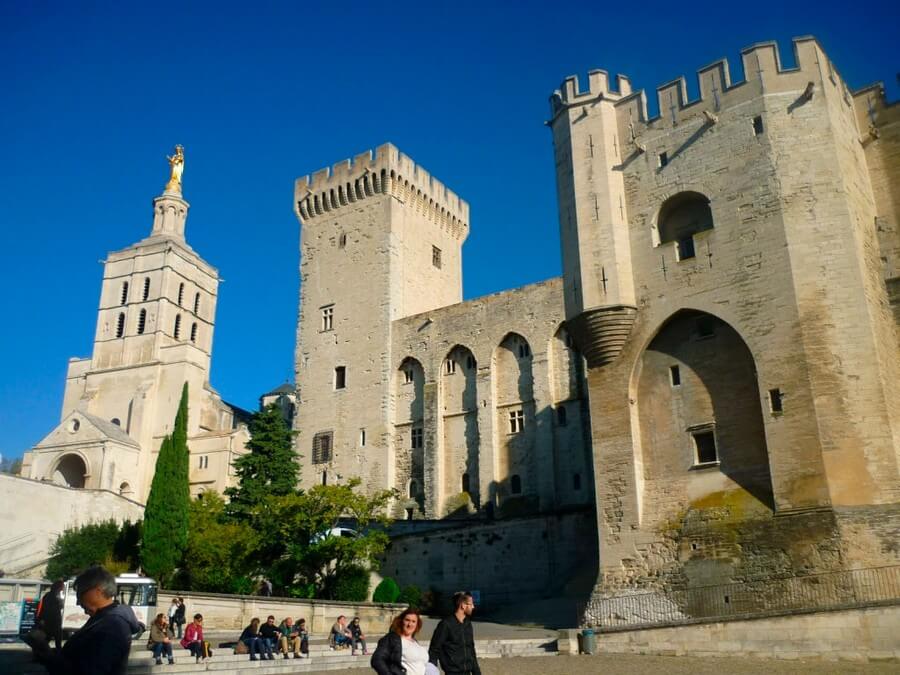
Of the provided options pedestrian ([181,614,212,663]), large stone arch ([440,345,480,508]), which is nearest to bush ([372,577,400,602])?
large stone arch ([440,345,480,508])

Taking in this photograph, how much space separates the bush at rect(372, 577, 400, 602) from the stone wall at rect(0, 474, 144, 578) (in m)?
16.0

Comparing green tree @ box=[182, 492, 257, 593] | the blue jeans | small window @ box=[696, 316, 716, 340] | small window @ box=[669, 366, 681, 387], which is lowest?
the blue jeans

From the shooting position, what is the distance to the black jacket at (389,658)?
598 centimetres

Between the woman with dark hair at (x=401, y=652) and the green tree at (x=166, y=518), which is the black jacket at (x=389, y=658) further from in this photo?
the green tree at (x=166, y=518)

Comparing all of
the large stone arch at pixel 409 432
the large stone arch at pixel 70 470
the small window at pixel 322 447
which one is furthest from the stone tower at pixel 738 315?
the large stone arch at pixel 70 470

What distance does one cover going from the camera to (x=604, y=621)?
18.9 meters

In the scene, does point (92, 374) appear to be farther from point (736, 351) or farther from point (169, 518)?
point (736, 351)

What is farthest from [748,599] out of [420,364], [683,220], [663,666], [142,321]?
[142,321]

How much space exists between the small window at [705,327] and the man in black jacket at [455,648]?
14498mm

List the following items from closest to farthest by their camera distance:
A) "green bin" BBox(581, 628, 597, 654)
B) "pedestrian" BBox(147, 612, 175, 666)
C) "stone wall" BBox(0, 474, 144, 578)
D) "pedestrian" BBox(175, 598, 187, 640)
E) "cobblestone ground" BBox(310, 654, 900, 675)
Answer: "cobblestone ground" BBox(310, 654, 900, 675) → "pedestrian" BBox(147, 612, 175, 666) → "green bin" BBox(581, 628, 597, 654) → "pedestrian" BBox(175, 598, 187, 640) → "stone wall" BBox(0, 474, 144, 578)

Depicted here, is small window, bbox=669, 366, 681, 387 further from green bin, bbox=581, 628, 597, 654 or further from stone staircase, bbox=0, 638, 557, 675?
stone staircase, bbox=0, 638, 557, 675

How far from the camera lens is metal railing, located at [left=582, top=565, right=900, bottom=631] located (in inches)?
612

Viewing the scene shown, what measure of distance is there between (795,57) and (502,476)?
69.4 feet

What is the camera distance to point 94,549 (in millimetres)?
34500
